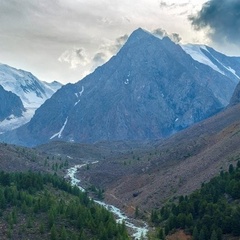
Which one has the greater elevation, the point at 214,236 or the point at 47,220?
the point at 47,220

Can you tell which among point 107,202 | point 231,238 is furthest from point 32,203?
point 107,202

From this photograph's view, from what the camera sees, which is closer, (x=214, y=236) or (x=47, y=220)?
(x=214, y=236)

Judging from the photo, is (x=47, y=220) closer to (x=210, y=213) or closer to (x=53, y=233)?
(x=53, y=233)

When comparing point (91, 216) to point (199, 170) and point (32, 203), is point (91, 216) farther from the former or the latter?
point (199, 170)

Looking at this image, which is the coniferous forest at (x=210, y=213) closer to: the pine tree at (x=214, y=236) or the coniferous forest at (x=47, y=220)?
the pine tree at (x=214, y=236)

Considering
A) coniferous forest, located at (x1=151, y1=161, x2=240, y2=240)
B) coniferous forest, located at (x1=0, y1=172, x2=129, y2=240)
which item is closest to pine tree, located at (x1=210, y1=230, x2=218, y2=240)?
coniferous forest, located at (x1=151, y1=161, x2=240, y2=240)

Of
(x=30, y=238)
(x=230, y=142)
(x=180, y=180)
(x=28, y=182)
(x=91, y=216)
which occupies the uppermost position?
(x=230, y=142)

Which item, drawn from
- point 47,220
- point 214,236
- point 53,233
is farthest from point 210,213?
point 53,233

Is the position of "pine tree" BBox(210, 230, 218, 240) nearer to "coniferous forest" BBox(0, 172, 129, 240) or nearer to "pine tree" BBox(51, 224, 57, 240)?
"coniferous forest" BBox(0, 172, 129, 240)

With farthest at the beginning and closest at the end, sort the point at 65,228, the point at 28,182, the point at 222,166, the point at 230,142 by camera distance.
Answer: the point at 230,142, the point at 222,166, the point at 28,182, the point at 65,228
